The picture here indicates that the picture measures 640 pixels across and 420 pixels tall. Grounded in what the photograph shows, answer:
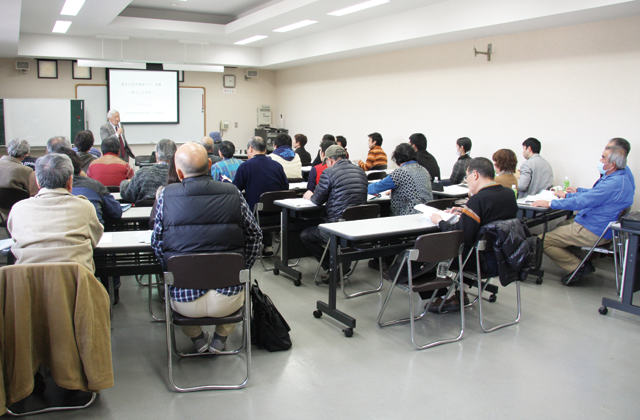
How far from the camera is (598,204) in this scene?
423cm

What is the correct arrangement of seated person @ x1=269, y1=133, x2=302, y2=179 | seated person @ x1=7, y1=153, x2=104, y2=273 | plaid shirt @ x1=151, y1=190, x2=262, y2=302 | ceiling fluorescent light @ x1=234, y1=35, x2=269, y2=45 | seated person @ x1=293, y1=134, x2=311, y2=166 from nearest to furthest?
seated person @ x1=7, y1=153, x2=104, y2=273, plaid shirt @ x1=151, y1=190, x2=262, y2=302, seated person @ x1=269, y1=133, x2=302, y2=179, seated person @ x1=293, y1=134, x2=311, y2=166, ceiling fluorescent light @ x1=234, y1=35, x2=269, y2=45

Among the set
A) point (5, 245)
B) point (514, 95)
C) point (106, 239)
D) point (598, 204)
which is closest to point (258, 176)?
point (106, 239)

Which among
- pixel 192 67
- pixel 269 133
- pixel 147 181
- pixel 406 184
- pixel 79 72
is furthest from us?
pixel 269 133

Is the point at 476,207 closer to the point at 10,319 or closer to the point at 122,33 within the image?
the point at 10,319

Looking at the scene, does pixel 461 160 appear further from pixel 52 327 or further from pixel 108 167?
pixel 52 327

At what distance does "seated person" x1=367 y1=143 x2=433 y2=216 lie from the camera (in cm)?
436

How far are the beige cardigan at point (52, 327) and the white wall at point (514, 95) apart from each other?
543cm

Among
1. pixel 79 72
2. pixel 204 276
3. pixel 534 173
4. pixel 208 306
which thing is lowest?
pixel 208 306

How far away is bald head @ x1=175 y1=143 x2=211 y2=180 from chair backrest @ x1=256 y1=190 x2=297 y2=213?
1.96 metres

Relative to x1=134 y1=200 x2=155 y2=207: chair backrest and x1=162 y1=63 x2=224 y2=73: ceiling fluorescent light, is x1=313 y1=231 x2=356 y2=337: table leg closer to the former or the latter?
x1=134 y1=200 x2=155 y2=207: chair backrest

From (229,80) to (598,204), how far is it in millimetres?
8886

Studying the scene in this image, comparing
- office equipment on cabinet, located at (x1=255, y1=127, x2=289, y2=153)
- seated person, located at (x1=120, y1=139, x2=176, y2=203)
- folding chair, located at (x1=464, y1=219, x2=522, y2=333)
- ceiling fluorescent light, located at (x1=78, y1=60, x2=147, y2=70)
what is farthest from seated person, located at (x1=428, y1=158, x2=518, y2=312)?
office equipment on cabinet, located at (x1=255, y1=127, x2=289, y2=153)

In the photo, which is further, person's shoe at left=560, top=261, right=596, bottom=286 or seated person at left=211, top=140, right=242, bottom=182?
seated person at left=211, top=140, right=242, bottom=182

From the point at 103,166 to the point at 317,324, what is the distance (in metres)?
2.80
